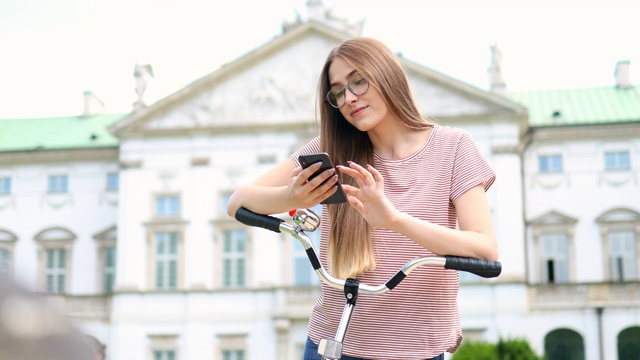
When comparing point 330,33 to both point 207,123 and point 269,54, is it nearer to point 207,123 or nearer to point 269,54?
point 269,54

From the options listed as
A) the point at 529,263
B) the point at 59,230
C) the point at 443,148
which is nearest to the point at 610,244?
the point at 529,263

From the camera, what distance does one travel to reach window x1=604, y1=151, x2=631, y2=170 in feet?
95.7

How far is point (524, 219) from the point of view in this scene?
29.5 m

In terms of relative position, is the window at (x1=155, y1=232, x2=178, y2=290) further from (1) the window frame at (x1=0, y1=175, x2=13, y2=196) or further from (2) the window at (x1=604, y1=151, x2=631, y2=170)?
(2) the window at (x1=604, y1=151, x2=631, y2=170)

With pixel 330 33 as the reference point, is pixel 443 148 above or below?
below

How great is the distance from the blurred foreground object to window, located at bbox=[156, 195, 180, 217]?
94.9 feet

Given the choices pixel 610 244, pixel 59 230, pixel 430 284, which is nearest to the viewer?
pixel 430 284

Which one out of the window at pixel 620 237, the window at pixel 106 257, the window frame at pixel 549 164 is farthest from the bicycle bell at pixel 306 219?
the window at pixel 106 257

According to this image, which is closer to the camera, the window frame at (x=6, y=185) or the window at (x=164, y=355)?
the window at (x=164, y=355)

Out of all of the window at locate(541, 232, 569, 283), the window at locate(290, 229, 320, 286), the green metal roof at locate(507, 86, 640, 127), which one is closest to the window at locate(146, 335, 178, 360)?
the window at locate(290, 229, 320, 286)

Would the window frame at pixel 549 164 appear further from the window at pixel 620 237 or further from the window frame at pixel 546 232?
the window at pixel 620 237

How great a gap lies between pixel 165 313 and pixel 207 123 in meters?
5.87

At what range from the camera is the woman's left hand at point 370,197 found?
2.11m

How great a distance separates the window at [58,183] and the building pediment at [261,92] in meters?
3.27
